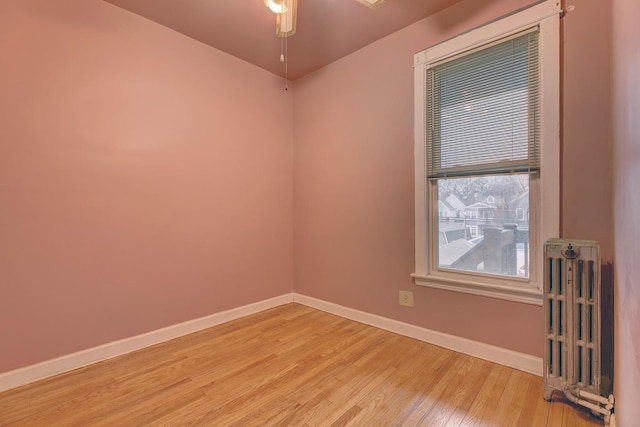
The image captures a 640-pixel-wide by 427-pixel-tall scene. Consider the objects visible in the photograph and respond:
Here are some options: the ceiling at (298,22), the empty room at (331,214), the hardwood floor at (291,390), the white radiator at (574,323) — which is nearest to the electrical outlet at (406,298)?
the empty room at (331,214)

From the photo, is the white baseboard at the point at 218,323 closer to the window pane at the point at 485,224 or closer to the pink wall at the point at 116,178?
the pink wall at the point at 116,178

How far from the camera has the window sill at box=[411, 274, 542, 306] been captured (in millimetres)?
1786

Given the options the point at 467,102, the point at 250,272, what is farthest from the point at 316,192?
the point at 467,102

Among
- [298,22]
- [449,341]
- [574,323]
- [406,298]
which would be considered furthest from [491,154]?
[298,22]

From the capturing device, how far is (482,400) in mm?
1554

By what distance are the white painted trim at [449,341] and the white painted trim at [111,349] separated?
37.0 inches

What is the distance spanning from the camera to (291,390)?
5.43 ft

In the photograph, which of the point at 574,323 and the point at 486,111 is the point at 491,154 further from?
the point at 574,323

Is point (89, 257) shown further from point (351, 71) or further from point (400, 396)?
point (351, 71)

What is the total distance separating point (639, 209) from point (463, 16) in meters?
1.94

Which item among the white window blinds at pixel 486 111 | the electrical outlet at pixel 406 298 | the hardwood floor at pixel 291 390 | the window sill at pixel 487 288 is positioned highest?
the white window blinds at pixel 486 111

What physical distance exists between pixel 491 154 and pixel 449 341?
139cm

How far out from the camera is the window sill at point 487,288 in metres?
1.79

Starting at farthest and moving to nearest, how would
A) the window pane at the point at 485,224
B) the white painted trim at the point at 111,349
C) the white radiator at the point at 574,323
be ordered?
the window pane at the point at 485,224
the white painted trim at the point at 111,349
the white radiator at the point at 574,323
